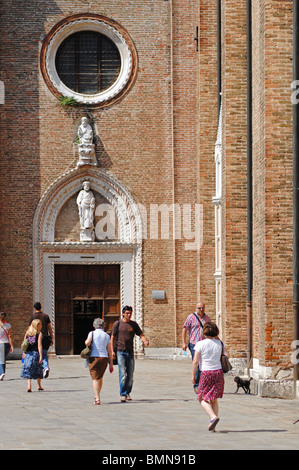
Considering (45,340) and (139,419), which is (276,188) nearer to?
(45,340)

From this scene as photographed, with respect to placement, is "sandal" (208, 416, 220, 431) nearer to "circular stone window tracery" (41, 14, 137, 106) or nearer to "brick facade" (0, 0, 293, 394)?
"brick facade" (0, 0, 293, 394)

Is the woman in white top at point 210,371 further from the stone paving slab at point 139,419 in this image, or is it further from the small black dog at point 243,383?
the small black dog at point 243,383

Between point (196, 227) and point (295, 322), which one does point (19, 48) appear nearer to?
point (196, 227)

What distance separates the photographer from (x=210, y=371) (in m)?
12.1

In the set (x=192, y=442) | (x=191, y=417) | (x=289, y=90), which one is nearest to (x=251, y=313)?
(x=289, y=90)

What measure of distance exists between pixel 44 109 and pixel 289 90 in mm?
11668

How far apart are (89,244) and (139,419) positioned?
14.2 m

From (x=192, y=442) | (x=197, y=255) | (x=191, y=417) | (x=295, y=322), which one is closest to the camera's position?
(x=192, y=442)

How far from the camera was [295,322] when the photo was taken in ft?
53.7

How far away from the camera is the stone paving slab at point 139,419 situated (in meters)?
10.6

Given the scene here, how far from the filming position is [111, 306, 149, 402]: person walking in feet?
51.6

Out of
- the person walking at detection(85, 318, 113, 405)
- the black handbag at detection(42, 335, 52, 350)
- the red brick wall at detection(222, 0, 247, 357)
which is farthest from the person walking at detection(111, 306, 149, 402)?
the red brick wall at detection(222, 0, 247, 357)

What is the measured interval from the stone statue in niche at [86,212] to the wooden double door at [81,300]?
0.90 metres

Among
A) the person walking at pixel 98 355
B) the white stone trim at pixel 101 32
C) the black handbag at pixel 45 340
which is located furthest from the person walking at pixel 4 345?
the white stone trim at pixel 101 32
